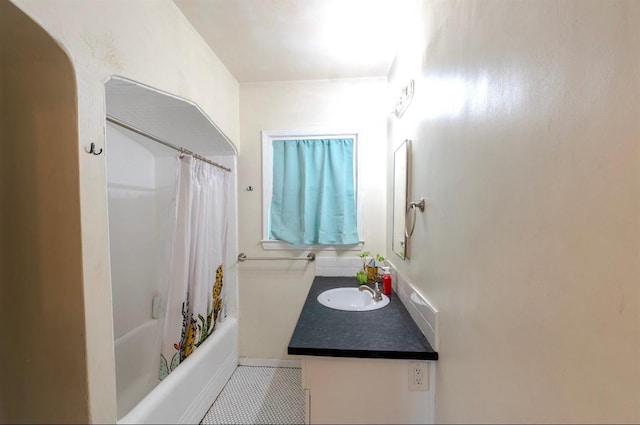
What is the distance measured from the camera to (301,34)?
1.55 meters

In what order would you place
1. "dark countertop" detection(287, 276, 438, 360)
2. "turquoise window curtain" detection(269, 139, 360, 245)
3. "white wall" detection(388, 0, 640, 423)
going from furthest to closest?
"turquoise window curtain" detection(269, 139, 360, 245)
"dark countertop" detection(287, 276, 438, 360)
"white wall" detection(388, 0, 640, 423)

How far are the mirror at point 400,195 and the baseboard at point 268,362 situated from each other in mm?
1360

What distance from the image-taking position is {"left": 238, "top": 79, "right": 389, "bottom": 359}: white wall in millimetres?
2090

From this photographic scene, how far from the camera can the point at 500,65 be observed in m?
0.60

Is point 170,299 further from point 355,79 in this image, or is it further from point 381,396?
point 355,79

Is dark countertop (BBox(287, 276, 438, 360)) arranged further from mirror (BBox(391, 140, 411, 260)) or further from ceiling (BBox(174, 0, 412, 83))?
ceiling (BBox(174, 0, 412, 83))

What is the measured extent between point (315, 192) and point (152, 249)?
60.1 inches

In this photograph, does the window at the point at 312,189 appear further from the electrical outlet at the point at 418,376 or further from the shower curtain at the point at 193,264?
the electrical outlet at the point at 418,376

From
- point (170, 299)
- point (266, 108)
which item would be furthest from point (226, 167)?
point (170, 299)

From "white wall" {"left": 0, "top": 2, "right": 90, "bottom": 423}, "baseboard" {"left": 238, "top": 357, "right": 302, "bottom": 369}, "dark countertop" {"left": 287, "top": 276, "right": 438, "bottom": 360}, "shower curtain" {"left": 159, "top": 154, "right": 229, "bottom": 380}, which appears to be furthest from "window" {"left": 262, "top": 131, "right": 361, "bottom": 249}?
"white wall" {"left": 0, "top": 2, "right": 90, "bottom": 423}

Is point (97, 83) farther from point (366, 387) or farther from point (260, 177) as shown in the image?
point (366, 387)

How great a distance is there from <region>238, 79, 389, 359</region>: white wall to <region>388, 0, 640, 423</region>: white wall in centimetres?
121

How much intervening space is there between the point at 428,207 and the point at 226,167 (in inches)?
65.8

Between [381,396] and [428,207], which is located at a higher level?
[428,207]
